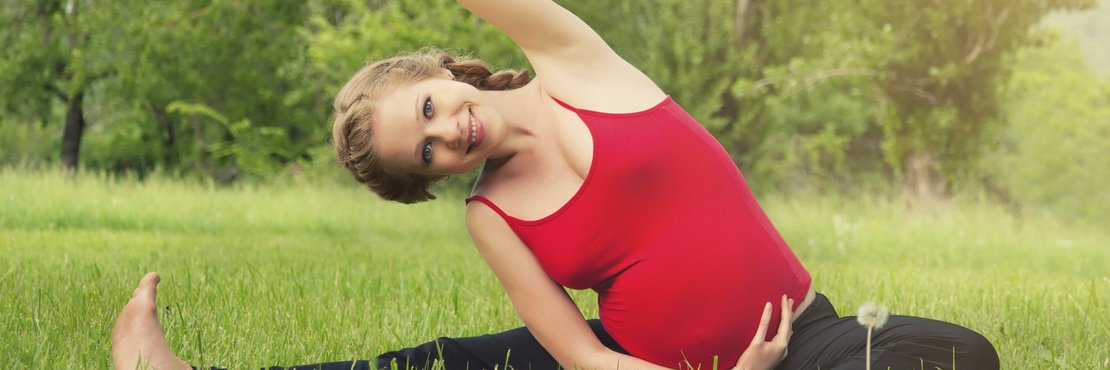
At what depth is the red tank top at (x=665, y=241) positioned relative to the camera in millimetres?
2580

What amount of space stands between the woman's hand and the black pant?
11 centimetres

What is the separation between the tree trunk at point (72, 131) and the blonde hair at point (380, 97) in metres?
17.9

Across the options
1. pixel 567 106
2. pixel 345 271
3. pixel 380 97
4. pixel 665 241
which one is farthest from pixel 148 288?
pixel 345 271

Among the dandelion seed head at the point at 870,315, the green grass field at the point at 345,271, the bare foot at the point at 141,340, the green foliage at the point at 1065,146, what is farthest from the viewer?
the green foliage at the point at 1065,146

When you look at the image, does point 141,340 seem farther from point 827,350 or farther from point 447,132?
point 827,350

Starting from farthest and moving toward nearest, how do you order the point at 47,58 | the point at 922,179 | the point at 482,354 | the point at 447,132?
the point at 47,58
the point at 922,179
the point at 482,354
the point at 447,132

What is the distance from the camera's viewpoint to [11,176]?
11.1 metres

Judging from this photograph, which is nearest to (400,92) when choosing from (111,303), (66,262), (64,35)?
(111,303)

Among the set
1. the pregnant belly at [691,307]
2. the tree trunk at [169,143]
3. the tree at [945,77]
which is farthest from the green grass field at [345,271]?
the tree trunk at [169,143]

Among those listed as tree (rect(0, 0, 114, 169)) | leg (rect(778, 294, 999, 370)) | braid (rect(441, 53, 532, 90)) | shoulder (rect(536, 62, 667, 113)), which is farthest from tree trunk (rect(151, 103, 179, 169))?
leg (rect(778, 294, 999, 370))

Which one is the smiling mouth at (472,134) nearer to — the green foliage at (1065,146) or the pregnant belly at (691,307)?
the pregnant belly at (691,307)

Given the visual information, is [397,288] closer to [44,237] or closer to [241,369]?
[241,369]

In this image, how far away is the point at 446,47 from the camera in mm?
11016

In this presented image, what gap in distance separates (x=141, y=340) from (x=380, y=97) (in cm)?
90
